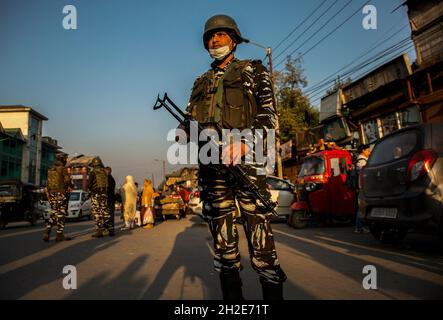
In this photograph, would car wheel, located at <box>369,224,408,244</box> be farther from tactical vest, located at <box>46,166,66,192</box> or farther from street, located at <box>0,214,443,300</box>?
tactical vest, located at <box>46,166,66,192</box>

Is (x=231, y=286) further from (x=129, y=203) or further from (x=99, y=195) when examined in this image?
(x=129, y=203)

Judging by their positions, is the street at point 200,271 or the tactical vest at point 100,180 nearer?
the street at point 200,271

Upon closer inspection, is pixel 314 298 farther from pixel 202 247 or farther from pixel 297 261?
pixel 202 247

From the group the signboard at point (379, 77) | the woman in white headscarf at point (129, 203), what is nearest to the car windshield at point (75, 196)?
the woman in white headscarf at point (129, 203)

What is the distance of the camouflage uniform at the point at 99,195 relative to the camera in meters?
9.50

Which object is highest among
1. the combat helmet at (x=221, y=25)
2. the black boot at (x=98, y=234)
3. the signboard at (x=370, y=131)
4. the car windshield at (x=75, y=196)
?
the signboard at (x=370, y=131)

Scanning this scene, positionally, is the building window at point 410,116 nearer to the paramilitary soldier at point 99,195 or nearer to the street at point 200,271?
the street at point 200,271

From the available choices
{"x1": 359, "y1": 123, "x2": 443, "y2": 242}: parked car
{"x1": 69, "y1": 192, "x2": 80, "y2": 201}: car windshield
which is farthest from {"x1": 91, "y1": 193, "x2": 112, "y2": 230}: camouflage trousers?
{"x1": 69, "y1": 192, "x2": 80, "y2": 201}: car windshield

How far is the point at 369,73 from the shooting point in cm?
1830

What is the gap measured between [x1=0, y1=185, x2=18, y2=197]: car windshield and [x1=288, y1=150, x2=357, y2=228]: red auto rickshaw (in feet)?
39.3

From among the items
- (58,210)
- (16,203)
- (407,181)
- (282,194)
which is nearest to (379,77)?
(282,194)

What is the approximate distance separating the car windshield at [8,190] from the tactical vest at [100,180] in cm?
761

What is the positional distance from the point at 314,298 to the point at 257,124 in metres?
1.64
